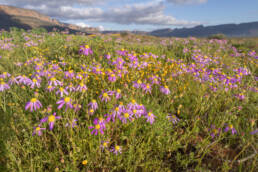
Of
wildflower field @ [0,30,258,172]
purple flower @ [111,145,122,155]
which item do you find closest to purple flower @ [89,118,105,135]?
wildflower field @ [0,30,258,172]

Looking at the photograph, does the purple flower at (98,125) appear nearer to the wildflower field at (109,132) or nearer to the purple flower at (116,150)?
the wildflower field at (109,132)

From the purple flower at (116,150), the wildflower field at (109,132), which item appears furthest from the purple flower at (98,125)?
the purple flower at (116,150)

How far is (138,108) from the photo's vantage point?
6.73 feet

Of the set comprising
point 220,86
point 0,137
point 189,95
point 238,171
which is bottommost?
point 238,171

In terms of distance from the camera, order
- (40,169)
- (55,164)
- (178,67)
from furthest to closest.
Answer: (178,67) → (55,164) → (40,169)

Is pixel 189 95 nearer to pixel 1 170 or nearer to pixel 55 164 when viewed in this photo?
pixel 55 164

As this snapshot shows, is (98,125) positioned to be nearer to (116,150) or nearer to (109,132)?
(109,132)

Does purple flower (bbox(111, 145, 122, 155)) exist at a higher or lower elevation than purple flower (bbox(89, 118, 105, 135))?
lower

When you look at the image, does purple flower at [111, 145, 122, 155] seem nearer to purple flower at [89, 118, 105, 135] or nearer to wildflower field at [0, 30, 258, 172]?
wildflower field at [0, 30, 258, 172]

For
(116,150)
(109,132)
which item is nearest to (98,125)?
(109,132)

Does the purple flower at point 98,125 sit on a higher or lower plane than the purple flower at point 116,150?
higher

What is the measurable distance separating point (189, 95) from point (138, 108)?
5.45ft

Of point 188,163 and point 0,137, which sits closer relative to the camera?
point 0,137

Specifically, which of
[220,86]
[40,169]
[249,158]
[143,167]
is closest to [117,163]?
[143,167]
